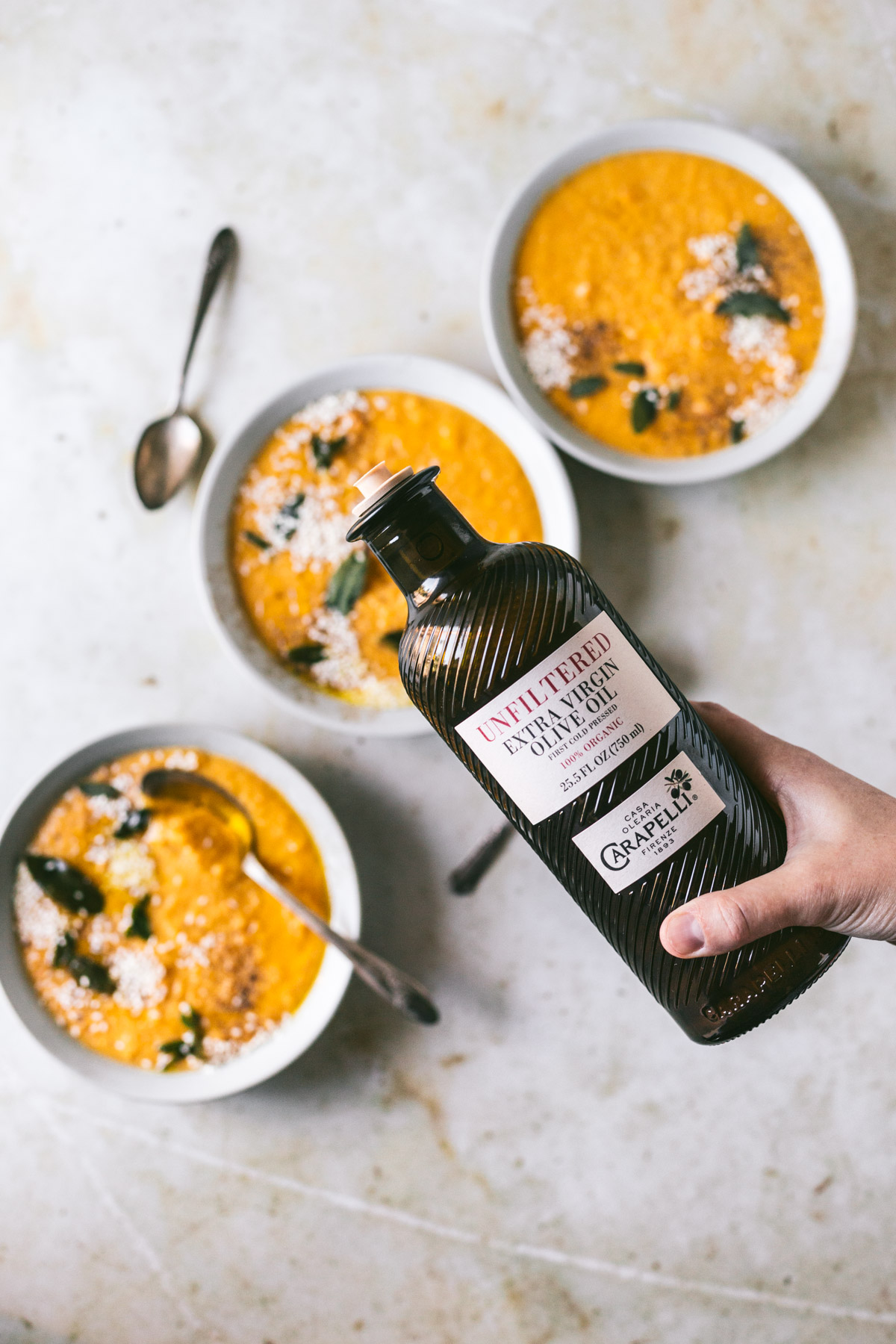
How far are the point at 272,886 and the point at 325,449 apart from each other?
0.98m

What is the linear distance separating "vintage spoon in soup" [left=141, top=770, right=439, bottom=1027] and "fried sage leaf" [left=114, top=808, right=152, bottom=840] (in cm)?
4

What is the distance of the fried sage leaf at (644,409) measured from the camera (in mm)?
2188

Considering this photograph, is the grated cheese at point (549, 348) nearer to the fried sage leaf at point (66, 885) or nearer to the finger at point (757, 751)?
the finger at point (757, 751)

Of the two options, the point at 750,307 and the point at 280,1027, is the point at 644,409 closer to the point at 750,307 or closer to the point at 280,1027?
the point at 750,307

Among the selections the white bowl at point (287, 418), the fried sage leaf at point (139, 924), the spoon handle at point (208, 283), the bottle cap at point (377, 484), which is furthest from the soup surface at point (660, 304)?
Result: the fried sage leaf at point (139, 924)

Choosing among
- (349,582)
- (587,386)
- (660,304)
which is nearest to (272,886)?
(349,582)

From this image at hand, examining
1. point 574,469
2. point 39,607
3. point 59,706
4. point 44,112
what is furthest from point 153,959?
point 44,112

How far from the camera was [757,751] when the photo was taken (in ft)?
5.21

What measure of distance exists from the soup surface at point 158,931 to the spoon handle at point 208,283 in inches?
35.9

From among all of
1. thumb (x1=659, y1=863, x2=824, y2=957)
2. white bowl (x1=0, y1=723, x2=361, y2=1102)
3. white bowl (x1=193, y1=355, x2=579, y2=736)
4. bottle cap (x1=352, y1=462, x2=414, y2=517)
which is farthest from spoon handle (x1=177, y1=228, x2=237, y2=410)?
thumb (x1=659, y1=863, x2=824, y2=957)

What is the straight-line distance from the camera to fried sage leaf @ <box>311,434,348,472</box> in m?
2.16

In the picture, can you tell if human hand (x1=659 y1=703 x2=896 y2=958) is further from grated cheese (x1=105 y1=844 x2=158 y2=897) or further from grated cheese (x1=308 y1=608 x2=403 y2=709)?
grated cheese (x1=105 y1=844 x2=158 y2=897)

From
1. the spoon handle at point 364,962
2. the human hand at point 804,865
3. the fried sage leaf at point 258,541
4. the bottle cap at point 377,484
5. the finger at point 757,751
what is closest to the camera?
the bottle cap at point 377,484

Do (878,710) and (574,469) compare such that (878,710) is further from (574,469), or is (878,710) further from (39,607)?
(39,607)
